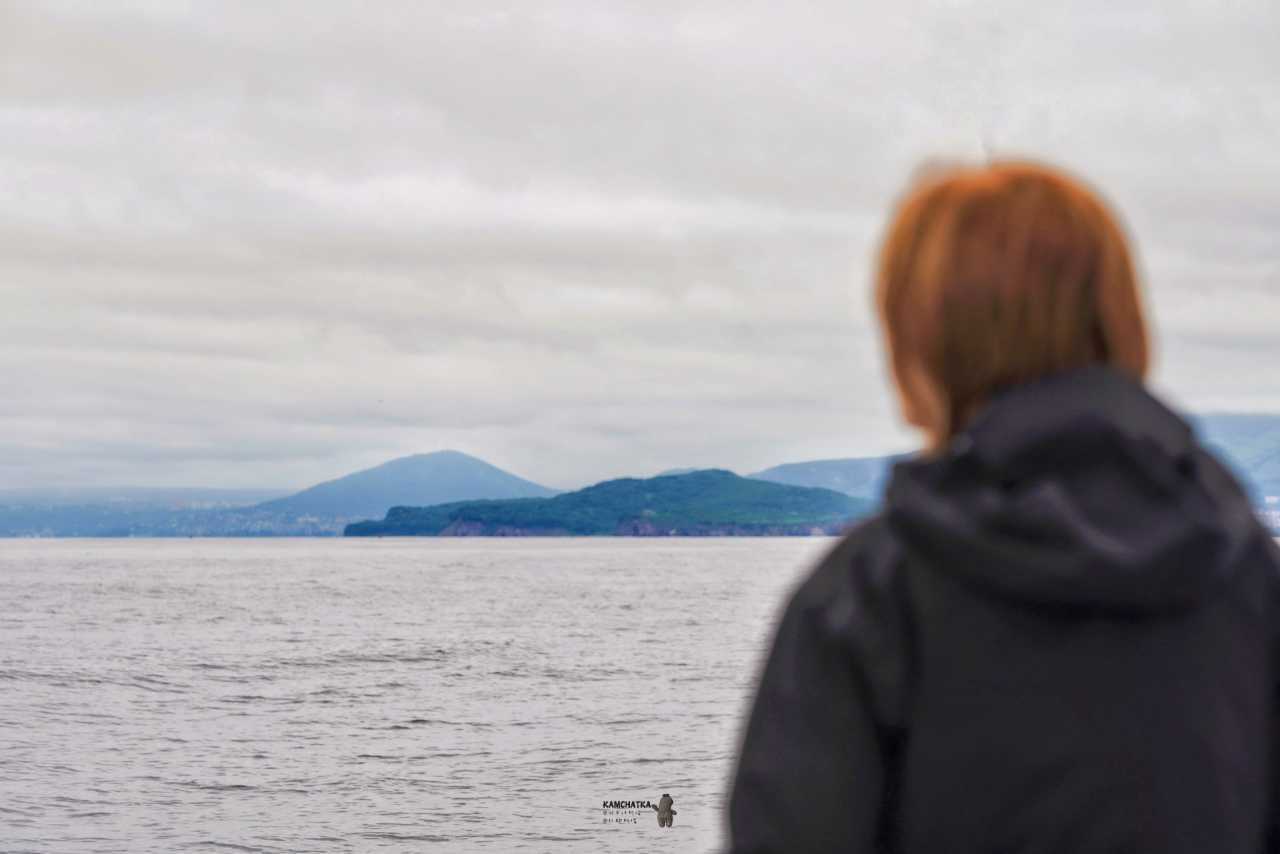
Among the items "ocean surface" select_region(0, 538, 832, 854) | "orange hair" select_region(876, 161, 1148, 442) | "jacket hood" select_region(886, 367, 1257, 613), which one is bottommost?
"ocean surface" select_region(0, 538, 832, 854)

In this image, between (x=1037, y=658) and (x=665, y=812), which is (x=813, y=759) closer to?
(x=1037, y=658)

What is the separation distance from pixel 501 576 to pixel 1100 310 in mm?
147278

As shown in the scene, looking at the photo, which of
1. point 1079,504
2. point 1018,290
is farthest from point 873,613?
point 1018,290

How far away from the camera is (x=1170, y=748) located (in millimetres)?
1907

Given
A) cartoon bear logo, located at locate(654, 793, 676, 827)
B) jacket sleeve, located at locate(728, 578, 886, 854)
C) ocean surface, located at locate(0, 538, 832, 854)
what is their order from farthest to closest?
ocean surface, located at locate(0, 538, 832, 854)
cartoon bear logo, located at locate(654, 793, 676, 827)
jacket sleeve, located at locate(728, 578, 886, 854)

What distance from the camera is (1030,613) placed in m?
1.92

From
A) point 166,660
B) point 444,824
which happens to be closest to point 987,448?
point 444,824

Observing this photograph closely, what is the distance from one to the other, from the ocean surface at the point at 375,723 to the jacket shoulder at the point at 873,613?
0.38 m

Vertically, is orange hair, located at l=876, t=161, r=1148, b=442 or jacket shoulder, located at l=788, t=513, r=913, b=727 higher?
orange hair, located at l=876, t=161, r=1148, b=442

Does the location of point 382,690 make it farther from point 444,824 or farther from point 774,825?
point 774,825

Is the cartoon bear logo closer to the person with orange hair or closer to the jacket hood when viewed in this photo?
the person with orange hair

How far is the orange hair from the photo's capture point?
2039 mm

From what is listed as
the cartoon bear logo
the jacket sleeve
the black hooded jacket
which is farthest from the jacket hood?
the cartoon bear logo

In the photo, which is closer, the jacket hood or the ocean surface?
the jacket hood
